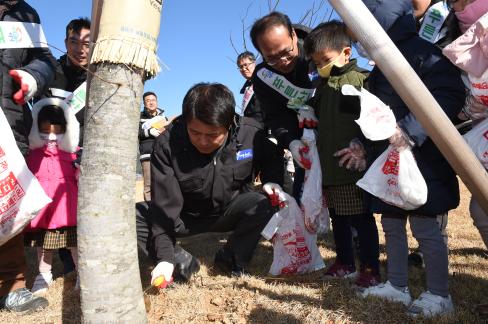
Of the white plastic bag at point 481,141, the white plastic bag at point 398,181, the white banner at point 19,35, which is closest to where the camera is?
the white plastic bag at point 481,141

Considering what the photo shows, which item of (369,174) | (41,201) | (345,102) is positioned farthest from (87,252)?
(345,102)

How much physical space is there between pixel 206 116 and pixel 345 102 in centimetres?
83

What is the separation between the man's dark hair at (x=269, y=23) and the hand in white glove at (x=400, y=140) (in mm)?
1402

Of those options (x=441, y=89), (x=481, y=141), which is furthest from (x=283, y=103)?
(x=481, y=141)

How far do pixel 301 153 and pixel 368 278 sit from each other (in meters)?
0.84

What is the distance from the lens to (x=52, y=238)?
255cm

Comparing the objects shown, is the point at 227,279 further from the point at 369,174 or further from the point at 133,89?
the point at 133,89

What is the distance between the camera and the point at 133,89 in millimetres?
1535

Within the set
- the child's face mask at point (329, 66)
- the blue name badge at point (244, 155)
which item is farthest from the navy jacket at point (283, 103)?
the child's face mask at point (329, 66)

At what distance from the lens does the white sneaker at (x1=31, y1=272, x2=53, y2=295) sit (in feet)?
8.27

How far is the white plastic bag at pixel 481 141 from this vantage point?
1.63m

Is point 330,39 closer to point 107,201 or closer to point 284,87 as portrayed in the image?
point 284,87

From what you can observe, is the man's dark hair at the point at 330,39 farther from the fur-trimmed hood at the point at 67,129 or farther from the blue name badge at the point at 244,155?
the fur-trimmed hood at the point at 67,129

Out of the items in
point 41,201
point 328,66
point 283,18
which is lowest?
point 41,201
